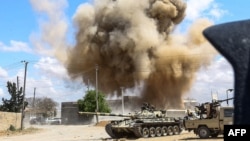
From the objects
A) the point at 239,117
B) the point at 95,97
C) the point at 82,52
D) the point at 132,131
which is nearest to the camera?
the point at 239,117

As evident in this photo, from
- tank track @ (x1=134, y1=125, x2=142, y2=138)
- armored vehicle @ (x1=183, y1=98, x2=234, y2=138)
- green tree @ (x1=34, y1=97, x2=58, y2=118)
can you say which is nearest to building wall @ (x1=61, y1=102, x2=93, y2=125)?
green tree @ (x1=34, y1=97, x2=58, y2=118)

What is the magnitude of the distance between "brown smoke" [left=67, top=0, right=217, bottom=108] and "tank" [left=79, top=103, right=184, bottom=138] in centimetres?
2476

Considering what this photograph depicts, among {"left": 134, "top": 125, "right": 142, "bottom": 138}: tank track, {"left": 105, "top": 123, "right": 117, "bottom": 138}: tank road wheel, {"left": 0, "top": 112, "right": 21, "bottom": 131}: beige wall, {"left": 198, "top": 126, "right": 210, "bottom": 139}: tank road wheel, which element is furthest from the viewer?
{"left": 0, "top": 112, "right": 21, "bottom": 131}: beige wall

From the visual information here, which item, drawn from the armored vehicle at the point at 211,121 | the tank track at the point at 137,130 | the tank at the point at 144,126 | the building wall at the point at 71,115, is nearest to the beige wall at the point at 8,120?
the building wall at the point at 71,115

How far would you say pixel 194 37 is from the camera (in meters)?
52.9

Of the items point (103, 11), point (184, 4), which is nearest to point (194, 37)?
point (184, 4)

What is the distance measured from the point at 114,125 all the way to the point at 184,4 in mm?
31310

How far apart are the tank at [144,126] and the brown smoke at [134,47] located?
2476 centimetres

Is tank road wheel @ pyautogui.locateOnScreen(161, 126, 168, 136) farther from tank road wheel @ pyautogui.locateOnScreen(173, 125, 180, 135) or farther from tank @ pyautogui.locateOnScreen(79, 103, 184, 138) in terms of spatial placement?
tank road wheel @ pyautogui.locateOnScreen(173, 125, 180, 135)

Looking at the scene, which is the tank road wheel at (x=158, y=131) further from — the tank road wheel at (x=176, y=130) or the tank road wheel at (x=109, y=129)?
the tank road wheel at (x=109, y=129)

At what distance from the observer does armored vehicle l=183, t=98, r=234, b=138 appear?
67.3 ft

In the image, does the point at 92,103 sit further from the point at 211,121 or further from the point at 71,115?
the point at 211,121

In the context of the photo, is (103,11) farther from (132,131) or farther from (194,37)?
(132,131)

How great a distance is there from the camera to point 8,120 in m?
37.4
